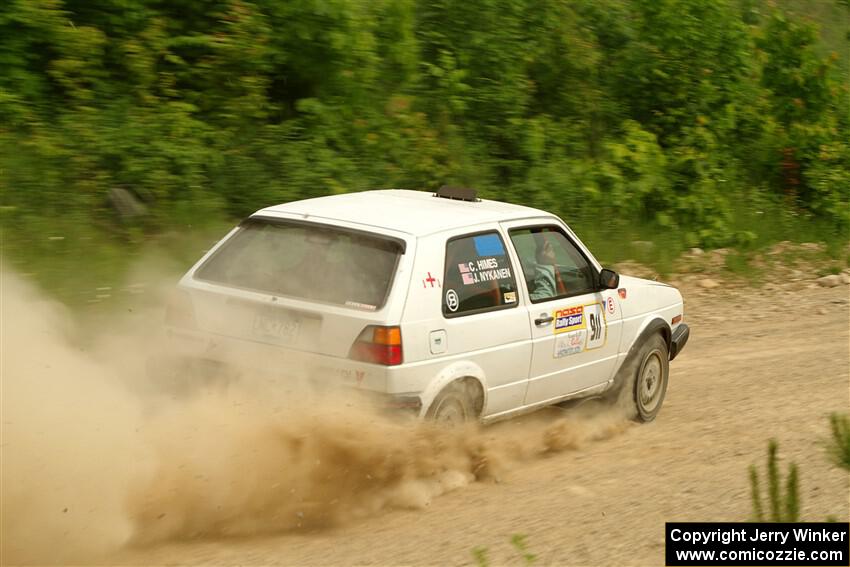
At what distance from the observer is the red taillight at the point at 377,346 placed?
220 inches

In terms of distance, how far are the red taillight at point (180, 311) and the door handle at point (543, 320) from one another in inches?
84.0

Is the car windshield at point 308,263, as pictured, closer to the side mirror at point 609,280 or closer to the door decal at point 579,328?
the door decal at point 579,328

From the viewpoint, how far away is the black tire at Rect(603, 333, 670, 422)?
301 inches

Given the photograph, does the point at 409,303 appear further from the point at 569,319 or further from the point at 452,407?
the point at 569,319

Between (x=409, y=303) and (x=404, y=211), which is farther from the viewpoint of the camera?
(x=404, y=211)

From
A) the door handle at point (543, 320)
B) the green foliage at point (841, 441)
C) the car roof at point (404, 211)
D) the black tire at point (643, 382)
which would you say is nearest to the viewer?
the green foliage at point (841, 441)

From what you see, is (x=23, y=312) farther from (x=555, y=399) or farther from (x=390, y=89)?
(x=390, y=89)

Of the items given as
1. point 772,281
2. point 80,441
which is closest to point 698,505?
point 80,441

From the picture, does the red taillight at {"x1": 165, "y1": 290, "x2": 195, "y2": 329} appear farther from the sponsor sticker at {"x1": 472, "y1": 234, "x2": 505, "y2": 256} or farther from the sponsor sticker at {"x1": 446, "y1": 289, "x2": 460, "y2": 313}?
the sponsor sticker at {"x1": 472, "y1": 234, "x2": 505, "y2": 256}

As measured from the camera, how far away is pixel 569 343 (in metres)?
6.95

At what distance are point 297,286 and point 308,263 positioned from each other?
16cm

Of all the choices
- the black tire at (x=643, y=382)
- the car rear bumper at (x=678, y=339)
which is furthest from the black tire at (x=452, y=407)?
the car rear bumper at (x=678, y=339)

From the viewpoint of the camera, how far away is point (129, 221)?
32.5 ft

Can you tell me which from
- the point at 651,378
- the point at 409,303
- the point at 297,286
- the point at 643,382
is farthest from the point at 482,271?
the point at 651,378
